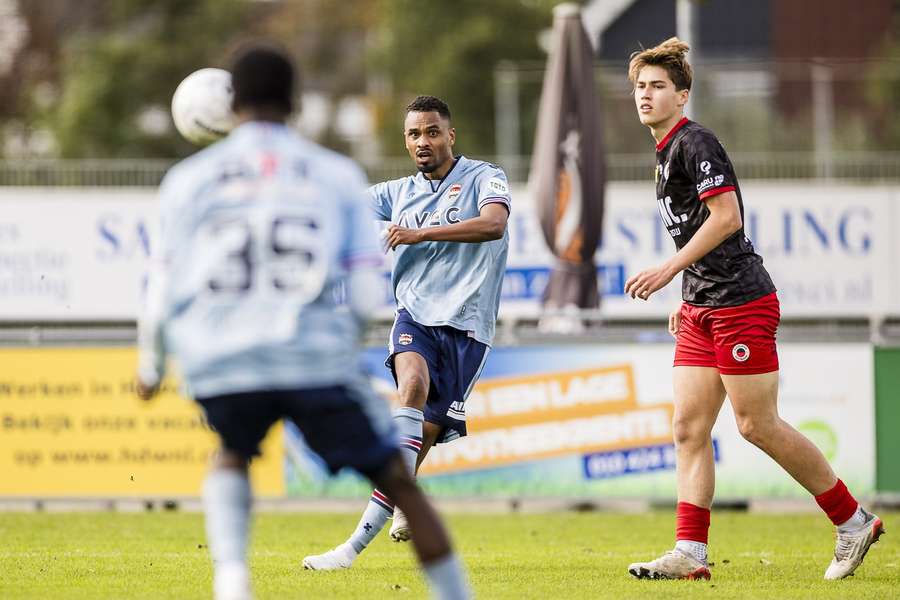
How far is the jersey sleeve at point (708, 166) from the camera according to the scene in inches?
297

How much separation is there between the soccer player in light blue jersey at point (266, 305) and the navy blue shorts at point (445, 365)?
313 centimetres

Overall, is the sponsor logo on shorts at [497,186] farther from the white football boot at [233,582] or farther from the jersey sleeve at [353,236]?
the white football boot at [233,582]

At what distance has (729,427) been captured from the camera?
12.9 m

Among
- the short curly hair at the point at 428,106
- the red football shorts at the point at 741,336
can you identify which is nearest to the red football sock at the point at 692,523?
the red football shorts at the point at 741,336

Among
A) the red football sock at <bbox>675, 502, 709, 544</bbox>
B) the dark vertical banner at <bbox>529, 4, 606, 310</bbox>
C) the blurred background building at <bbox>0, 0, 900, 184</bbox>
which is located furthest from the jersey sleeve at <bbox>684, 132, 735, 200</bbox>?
the blurred background building at <bbox>0, 0, 900, 184</bbox>

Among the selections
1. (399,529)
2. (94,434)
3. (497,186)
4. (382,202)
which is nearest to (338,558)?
(399,529)

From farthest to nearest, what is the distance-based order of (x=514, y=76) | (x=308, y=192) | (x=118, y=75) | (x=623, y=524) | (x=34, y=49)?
(x=34, y=49)
(x=118, y=75)
(x=514, y=76)
(x=623, y=524)
(x=308, y=192)

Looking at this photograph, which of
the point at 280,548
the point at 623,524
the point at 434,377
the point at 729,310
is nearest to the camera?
the point at 729,310

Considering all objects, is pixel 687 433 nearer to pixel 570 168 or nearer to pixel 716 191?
pixel 716 191

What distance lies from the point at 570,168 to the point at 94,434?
216 inches

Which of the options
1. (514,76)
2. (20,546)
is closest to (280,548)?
(20,546)

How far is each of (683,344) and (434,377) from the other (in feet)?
4.59

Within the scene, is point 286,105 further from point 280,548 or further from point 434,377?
point 280,548

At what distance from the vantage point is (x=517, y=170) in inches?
841
